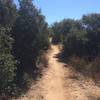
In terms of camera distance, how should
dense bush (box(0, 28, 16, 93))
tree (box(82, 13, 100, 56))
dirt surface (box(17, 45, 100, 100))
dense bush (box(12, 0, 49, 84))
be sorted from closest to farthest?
dense bush (box(0, 28, 16, 93))
dirt surface (box(17, 45, 100, 100))
dense bush (box(12, 0, 49, 84))
tree (box(82, 13, 100, 56))

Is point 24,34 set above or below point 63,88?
above

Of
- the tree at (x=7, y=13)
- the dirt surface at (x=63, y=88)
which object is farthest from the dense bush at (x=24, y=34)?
the dirt surface at (x=63, y=88)

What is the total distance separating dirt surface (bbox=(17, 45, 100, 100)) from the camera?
15.8 meters

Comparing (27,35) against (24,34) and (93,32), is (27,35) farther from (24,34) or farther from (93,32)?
(93,32)

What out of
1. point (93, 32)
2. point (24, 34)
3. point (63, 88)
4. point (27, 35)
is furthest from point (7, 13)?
point (93, 32)

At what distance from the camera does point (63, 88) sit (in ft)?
57.5

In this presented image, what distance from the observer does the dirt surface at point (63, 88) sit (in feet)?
51.9

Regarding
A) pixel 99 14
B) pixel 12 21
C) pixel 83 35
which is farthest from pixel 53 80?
pixel 99 14

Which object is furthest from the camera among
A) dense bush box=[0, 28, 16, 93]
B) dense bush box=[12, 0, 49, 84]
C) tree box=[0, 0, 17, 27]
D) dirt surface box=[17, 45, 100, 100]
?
dense bush box=[12, 0, 49, 84]

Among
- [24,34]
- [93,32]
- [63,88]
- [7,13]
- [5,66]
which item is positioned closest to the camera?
[5,66]

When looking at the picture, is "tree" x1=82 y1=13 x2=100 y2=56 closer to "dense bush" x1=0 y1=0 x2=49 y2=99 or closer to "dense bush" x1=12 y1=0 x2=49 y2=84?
"dense bush" x1=0 y1=0 x2=49 y2=99

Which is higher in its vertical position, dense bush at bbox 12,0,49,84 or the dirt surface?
dense bush at bbox 12,0,49,84

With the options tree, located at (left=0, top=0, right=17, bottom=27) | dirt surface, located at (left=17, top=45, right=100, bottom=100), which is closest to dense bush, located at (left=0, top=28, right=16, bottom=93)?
dirt surface, located at (left=17, top=45, right=100, bottom=100)

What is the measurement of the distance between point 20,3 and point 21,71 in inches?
193
